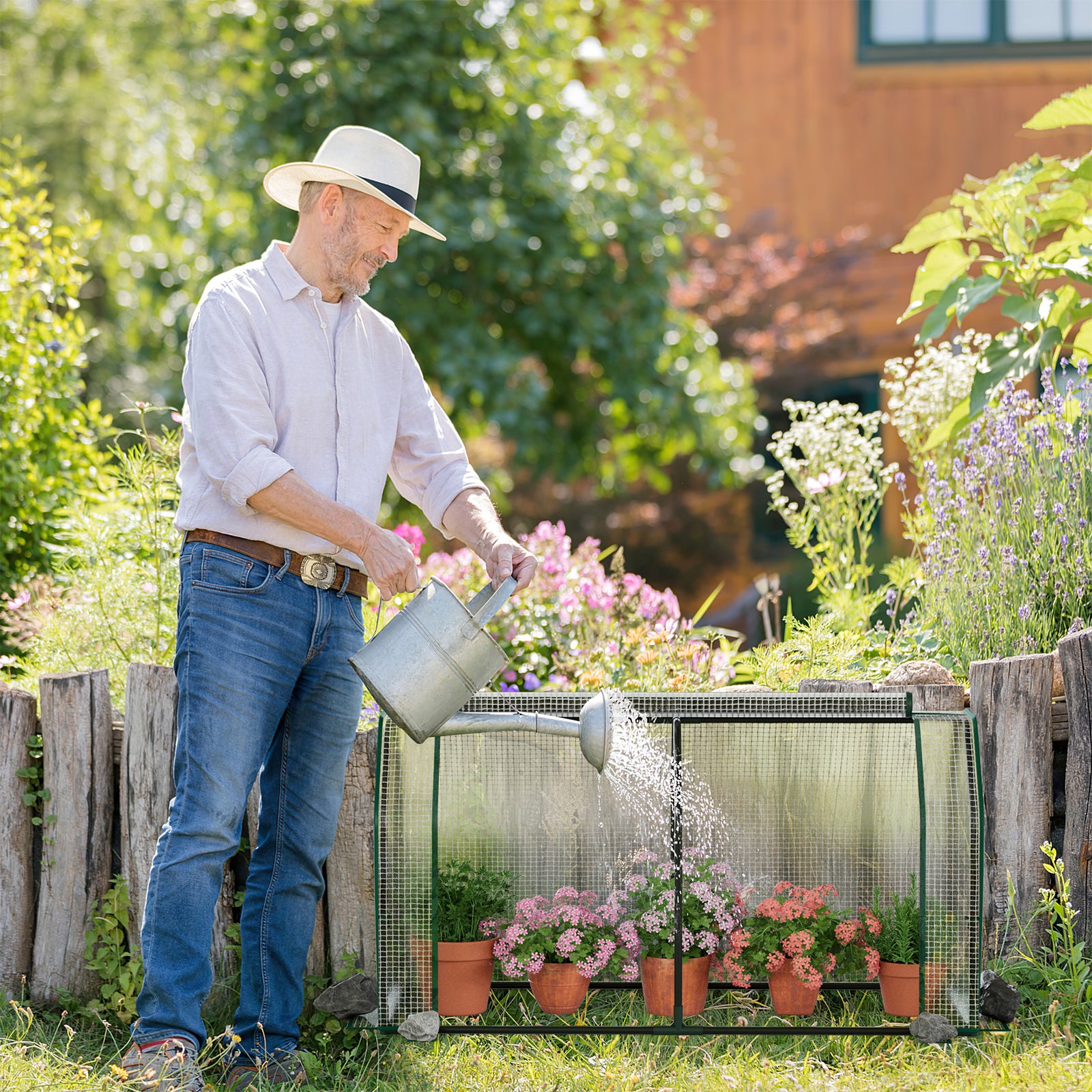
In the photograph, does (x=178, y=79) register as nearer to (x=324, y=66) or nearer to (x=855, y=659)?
(x=324, y=66)

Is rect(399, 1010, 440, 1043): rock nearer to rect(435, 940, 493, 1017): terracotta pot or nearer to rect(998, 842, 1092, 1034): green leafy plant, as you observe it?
rect(435, 940, 493, 1017): terracotta pot

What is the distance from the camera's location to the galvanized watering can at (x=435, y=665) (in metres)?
2.33

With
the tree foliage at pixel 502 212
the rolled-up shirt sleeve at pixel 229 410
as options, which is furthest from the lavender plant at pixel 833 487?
the tree foliage at pixel 502 212

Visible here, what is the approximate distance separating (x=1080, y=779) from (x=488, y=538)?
57.3 inches

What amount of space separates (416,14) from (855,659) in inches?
172

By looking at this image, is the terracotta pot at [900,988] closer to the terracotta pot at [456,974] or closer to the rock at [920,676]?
the rock at [920,676]

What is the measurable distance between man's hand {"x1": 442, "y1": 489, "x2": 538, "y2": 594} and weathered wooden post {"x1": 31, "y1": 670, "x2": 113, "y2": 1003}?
37.7 inches

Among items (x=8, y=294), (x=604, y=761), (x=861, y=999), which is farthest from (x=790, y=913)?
(x=8, y=294)

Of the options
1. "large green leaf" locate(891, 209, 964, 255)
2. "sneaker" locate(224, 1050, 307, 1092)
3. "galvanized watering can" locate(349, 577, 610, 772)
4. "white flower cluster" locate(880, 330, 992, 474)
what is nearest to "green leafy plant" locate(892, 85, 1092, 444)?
"large green leaf" locate(891, 209, 964, 255)

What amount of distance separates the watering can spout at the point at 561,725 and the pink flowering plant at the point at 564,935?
449mm

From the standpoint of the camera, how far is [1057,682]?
296cm

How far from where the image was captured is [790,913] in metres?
2.64

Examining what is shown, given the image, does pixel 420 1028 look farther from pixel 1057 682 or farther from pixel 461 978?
pixel 1057 682

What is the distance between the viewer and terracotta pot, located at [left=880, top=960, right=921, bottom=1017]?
2.61 metres
